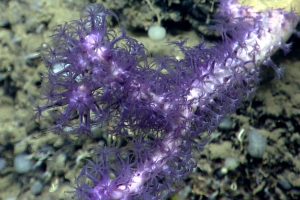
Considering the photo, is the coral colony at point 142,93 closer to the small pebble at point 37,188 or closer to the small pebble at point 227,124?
the small pebble at point 227,124

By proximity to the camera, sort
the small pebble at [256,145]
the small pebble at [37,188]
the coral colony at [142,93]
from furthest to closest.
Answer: the small pebble at [37,188], the small pebble at [256,145], the coral colony at [142,93]

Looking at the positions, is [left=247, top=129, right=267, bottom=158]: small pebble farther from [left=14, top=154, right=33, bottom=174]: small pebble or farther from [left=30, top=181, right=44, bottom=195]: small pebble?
[left=14, top=154, right=33, bottom=174]: small pebble

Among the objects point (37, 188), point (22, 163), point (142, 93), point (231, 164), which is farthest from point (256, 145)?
point (22, 163)

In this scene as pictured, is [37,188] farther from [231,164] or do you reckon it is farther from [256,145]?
[256,145]

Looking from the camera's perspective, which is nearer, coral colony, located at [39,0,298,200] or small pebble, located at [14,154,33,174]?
coral colony, located at [39,0,298,200]

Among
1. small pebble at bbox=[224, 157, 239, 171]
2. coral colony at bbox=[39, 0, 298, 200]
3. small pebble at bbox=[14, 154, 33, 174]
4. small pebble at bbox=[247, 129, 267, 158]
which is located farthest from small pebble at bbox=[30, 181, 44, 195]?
small pebble at bbox=[247, 129, 267, 158]

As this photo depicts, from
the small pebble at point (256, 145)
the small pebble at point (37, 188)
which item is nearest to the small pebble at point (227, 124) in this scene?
the small pebble at point (256, 145)
